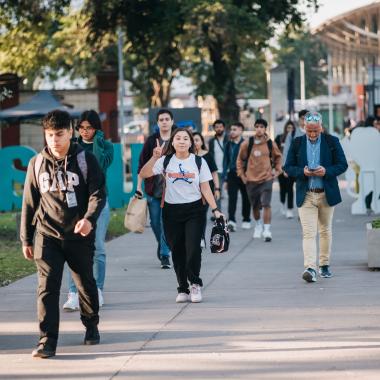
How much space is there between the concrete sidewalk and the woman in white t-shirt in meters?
0.27

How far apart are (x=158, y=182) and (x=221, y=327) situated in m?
4.35

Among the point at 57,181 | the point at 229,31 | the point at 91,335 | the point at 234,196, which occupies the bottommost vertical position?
the point at 91,335

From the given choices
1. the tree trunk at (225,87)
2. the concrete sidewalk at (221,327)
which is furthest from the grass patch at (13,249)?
the tree trunk at (225,87)

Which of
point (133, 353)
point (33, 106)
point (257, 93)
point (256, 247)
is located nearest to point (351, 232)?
point (256, 247)

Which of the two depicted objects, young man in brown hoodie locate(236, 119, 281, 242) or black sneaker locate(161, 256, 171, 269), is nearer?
black sneaker locate(161, 256, 171, 269)

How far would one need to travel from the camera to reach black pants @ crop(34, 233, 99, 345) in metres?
8.25

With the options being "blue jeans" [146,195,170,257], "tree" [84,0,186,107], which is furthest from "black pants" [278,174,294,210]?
"tree" [84,0,186,107]

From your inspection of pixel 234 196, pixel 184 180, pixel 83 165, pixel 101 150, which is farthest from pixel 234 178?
pixel 83 165

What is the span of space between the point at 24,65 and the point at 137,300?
23581 mm

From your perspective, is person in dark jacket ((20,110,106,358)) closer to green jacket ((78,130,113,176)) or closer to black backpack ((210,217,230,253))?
green jacket ((78,130,113,176))

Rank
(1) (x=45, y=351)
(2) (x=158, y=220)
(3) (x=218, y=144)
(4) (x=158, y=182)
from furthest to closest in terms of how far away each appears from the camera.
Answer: (3) (x=218, y=144) < (2) (x=158, y=220) < (4) (x=158, y=182) < (1) (x=45, y=351)

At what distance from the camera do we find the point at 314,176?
39.2 feet

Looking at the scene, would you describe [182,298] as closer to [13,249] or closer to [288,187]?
[13,249]

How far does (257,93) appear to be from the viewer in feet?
320
